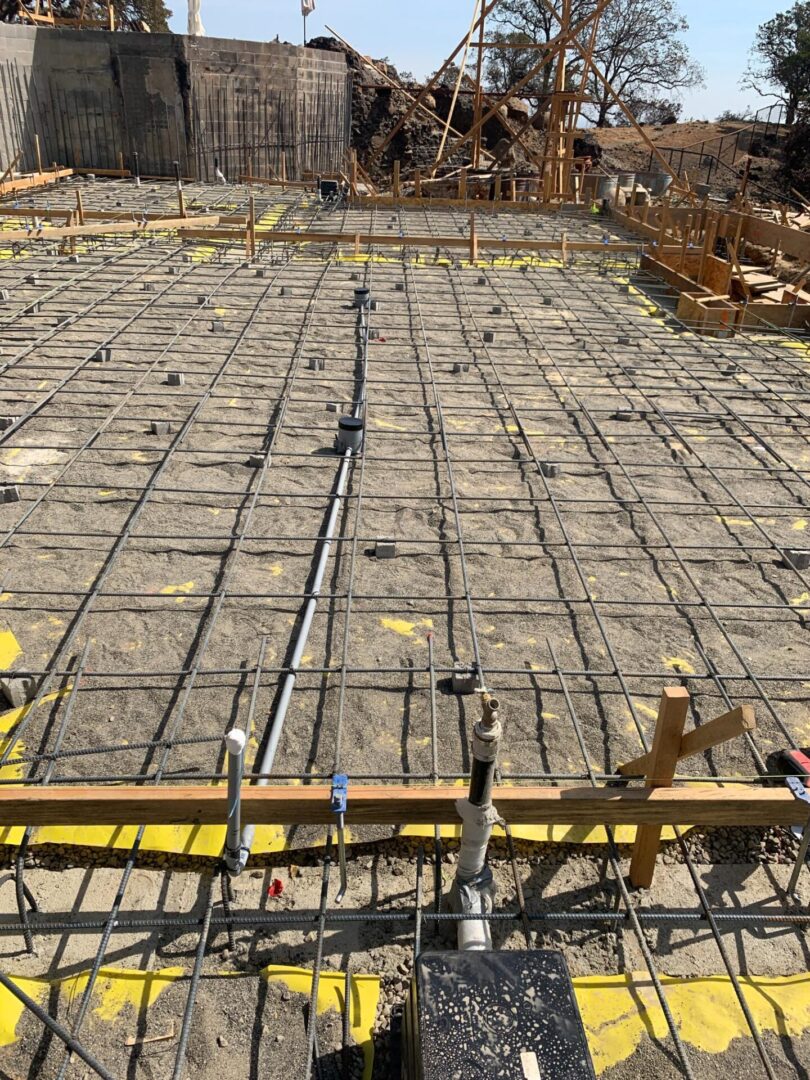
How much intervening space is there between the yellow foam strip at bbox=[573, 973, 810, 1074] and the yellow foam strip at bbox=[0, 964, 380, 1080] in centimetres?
64

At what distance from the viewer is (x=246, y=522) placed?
466cm

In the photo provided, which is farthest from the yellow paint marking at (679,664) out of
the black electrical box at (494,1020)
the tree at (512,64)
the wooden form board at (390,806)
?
the tree at (512,64)

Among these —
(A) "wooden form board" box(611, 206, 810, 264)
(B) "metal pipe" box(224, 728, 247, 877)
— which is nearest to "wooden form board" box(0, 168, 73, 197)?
(A) "wooden form board" box(611, 206, 810, 264)

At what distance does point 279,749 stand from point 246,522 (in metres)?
1.76

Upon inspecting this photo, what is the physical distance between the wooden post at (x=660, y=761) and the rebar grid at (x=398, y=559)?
0.43 ft

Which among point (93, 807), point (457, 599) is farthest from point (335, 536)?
point (93, 807)

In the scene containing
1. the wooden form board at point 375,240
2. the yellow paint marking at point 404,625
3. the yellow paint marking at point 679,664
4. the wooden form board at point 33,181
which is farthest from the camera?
the wooden form board at point 33,181

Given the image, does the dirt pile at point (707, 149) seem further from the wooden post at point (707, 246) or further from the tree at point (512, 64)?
the wooden post at point (707, 246)

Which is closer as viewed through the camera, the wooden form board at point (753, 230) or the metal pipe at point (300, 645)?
the metal pipe at point (300, 645)

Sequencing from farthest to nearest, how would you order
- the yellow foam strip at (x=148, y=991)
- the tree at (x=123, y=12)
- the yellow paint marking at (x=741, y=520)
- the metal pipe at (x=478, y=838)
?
the tree at (x=123, y=12) < the yellow paint marking at (x=741, y=520) < the yellow foam strip at (x=148, y=991) < the metal pipe at (x=478, y=838)

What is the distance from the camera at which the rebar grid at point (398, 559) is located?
314 centimetres

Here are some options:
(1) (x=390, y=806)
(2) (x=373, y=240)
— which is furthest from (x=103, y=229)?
(1) (x=390, y=806)

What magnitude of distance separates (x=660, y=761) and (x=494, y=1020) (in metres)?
→ 0.93

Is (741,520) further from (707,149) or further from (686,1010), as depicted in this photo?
(707,149)
